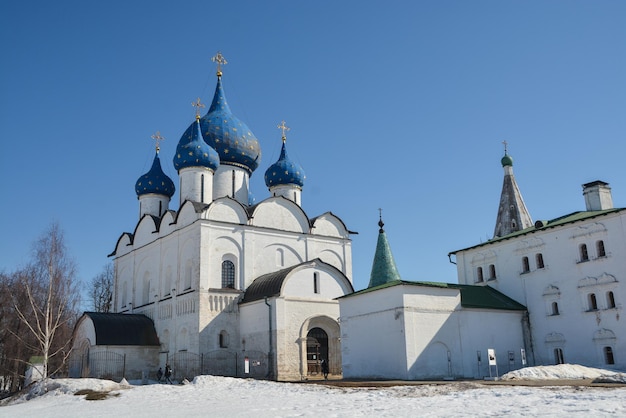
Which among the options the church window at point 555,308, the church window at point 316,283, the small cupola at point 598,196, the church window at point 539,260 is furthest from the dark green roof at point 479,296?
the small cupola at point 598,196

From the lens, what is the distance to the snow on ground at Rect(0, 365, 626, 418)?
28.5 ft

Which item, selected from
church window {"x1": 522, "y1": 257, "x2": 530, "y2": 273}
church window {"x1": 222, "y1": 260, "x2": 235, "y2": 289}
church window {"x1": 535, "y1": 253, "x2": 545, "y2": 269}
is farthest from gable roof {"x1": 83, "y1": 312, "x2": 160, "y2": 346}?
church window {"x1": 535, "y1": 253, "x2": 545, "y2": 269}

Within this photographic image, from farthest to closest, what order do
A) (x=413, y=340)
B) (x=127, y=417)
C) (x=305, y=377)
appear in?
(x=305, y=377)
(x=413, y=340)
(x=127, y=417)

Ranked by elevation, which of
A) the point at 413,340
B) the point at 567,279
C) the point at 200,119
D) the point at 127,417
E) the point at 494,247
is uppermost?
the point at 200,119

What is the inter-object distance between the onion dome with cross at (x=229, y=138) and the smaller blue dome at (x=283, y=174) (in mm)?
951

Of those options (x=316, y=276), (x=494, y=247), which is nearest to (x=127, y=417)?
(x=316, y=276)

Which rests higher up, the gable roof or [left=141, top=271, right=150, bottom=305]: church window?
[left=141, top=271, right=150, bottom=305]: church window

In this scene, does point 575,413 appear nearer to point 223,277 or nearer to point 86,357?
point 223,277

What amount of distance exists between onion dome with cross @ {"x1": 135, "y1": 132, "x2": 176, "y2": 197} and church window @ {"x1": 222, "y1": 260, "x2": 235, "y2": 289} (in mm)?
6829

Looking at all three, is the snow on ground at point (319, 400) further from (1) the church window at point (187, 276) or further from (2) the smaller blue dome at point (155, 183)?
(2) the smaller blue dome at point (155, 183)

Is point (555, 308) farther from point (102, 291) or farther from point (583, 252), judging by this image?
point (102, 291)

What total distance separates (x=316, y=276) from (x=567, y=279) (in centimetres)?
912

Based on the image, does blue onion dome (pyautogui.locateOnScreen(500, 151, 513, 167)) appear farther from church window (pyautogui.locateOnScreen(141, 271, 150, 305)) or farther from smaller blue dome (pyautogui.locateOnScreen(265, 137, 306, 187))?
church window (pyautogui.locateOnScreen(141, 271, 150, 305))

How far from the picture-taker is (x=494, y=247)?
21750mm
